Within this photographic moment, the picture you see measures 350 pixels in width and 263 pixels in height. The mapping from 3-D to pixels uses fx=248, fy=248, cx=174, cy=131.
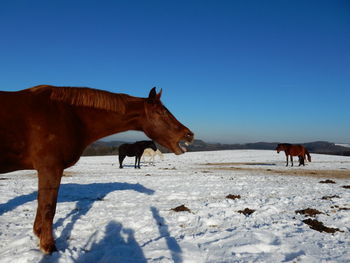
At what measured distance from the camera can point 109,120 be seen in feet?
14.5

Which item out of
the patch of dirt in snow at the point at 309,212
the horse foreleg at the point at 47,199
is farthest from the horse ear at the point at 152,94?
the patch of dirt in snow at the point at 309,212

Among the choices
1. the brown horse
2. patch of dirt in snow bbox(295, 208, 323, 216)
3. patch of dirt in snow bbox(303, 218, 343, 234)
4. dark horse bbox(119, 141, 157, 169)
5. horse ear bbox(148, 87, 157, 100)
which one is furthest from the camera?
dark horse bbox(119, 141, 157, 169)

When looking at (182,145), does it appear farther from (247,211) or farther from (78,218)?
(78,218)

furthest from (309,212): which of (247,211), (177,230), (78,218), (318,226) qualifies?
(78,218)

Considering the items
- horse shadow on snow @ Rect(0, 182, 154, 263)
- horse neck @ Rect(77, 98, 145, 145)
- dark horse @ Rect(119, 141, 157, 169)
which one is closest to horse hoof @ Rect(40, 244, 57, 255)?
horse shadow on snow @ Rect(0, 182, 154, 263)

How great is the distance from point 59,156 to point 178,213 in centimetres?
337

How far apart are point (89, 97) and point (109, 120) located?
0.52 metres

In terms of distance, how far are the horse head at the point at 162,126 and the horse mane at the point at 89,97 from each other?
0.40 m

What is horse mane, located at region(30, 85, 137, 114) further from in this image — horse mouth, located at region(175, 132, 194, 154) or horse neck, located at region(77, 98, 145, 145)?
horse mouth, located at region(175, 132, 194, 154)

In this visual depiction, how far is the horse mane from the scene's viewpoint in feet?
13.4

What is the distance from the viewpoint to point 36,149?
11.9 ft

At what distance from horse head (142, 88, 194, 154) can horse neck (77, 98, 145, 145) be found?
0.49ft

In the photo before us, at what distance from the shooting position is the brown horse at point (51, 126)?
364 cm

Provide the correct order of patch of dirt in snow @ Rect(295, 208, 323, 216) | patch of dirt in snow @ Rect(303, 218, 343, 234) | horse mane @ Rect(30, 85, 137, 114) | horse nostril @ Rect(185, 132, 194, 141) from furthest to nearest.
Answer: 1. patch of dirt in snow @ Rect(295, 208, 323, 216)
2. patch of dirt in snow @ Rect(303, 218, 343, 234)
3. horse nostril @ Rect(185, 132, 194, 141)
4. horse mane @ Rect(30, 85, 137, 114)
